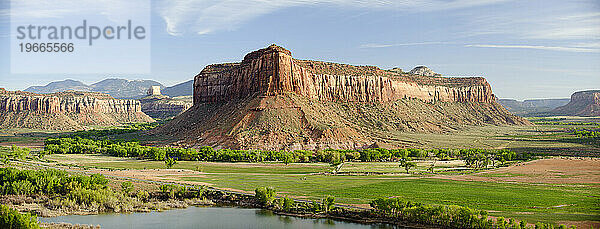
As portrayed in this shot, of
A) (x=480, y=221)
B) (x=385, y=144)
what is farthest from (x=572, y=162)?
(x=480, y=221)

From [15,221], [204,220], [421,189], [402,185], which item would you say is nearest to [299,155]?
[402,185]

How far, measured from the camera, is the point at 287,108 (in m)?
146

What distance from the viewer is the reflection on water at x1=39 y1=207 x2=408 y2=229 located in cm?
5488

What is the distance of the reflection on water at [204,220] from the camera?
180 ft

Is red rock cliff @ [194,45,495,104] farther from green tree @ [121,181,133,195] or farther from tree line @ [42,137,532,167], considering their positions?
green tree @ [121,181,133,195]

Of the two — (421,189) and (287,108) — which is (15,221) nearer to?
(421,189)

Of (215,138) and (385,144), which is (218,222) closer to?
(215,138)

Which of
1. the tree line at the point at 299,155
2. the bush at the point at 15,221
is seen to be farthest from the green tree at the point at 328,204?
the tree line at the point at 299,155

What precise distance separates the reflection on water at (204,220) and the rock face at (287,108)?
70675 millimetres

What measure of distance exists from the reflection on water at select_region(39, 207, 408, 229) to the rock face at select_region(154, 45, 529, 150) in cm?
7067

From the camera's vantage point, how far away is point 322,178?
88188 mm

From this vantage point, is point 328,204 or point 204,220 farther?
point 328,204

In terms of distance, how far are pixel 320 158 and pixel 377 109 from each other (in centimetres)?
7396

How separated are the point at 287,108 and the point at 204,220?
9055 cm
